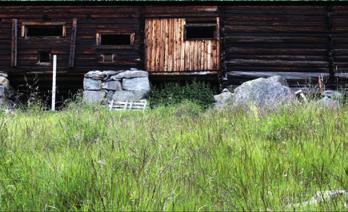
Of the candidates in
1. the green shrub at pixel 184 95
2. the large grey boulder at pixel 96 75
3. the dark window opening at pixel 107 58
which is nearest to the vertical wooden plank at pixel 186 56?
the green shrub at pixel 184 95

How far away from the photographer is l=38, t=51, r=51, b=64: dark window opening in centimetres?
2024

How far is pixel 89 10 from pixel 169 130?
15749 mm

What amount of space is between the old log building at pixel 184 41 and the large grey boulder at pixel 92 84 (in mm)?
929

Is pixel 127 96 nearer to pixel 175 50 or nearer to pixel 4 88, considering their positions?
pixel 175 50

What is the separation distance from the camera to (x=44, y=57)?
2041cm

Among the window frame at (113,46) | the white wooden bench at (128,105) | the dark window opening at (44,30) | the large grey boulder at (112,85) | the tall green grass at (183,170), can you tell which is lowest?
the tall green grass at (183,170)

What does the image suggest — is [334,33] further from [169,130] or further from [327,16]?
[169,130]

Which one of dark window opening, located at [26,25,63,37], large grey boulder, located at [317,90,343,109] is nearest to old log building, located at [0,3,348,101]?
dark window opening, located at [26,25,63,37]

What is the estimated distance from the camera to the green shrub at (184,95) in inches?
701

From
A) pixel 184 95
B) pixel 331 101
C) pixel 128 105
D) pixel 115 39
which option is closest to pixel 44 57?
pixel 115 39

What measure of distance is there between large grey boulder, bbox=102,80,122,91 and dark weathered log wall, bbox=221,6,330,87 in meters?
4.59

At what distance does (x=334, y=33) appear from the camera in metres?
19.7

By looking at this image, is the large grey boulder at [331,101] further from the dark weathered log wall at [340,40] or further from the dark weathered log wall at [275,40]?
the dark weathered log wall at [275,40]

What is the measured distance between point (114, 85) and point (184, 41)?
357 centimetres
